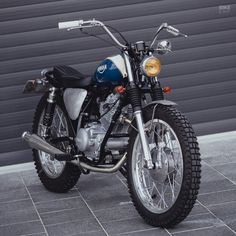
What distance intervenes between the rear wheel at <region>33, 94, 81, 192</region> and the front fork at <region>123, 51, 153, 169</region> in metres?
1.00

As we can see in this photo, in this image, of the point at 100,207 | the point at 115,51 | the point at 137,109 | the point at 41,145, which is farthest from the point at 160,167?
the point at 115,51

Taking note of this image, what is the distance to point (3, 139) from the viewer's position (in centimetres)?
762

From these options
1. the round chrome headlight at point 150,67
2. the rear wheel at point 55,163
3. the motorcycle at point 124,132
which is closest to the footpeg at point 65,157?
the motorcycle at point 124,132

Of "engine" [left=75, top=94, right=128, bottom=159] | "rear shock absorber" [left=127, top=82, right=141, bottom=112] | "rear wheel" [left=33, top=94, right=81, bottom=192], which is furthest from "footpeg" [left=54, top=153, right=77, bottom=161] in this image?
"rear shock absorber" [left=127, top=82, right=141, bottom=112]

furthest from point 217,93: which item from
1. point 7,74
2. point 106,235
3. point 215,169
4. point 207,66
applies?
point 106,235

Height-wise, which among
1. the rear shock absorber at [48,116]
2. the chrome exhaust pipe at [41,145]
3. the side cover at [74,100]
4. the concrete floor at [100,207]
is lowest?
the concrete floor at [100,207]

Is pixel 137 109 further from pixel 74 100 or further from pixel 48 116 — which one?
pixel 48 116

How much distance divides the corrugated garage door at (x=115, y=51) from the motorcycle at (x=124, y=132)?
69cm

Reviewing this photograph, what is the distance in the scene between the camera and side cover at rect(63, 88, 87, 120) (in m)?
6.38

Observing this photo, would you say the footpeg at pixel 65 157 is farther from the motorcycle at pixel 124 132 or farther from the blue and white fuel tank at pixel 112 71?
the blue and white fuel tank at pixel 112 71

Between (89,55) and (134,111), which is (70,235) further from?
(89,55)

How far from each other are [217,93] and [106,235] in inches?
110

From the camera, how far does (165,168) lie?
5.61 meters

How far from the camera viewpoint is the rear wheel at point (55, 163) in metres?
6.66
